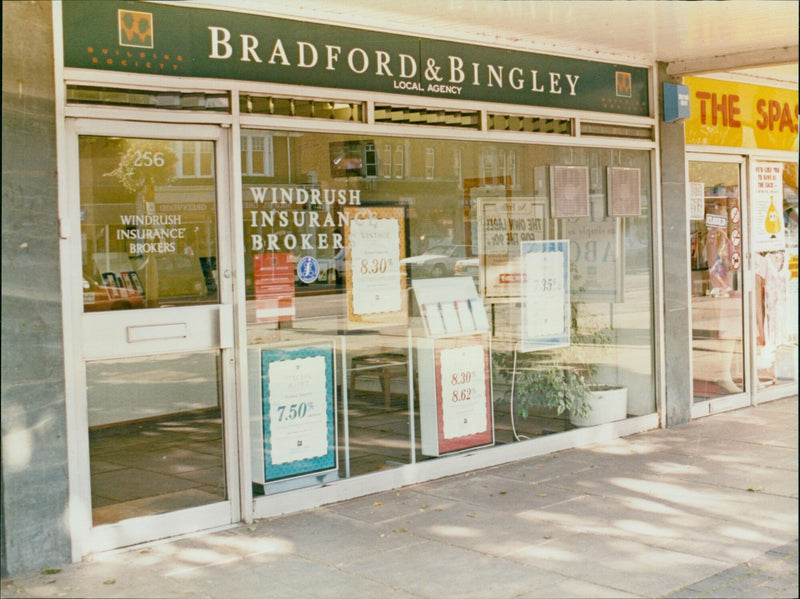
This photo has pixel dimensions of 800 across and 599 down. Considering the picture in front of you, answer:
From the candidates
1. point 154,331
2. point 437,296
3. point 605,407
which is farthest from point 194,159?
point 605,407

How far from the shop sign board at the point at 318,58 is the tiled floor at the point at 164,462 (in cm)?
210

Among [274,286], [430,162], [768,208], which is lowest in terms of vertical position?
[274,286]

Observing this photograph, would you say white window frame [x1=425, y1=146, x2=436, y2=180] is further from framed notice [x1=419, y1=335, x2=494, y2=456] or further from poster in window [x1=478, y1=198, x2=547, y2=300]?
framed notice [x1=419, y1=335, x2=494, y2=456]

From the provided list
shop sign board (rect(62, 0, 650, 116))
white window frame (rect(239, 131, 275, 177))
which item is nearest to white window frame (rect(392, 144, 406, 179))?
shop sign board (rect(62, 0, 650, 116))

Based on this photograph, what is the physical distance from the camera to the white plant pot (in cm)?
851

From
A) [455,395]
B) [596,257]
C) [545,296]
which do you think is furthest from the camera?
[596,257]

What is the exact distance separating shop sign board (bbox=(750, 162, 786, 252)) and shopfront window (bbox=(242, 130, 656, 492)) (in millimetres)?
1906

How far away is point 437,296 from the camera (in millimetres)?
7414

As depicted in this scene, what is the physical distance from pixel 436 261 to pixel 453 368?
0.82 meters

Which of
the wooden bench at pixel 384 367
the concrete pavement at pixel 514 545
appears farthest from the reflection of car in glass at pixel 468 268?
the concrete pavement at pixel 514 545

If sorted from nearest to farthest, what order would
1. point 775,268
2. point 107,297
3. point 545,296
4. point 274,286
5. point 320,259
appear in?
point 107,297 → point 274,286 → point 320,259 → point 545,296 → point 775,268

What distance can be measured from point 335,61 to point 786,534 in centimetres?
402

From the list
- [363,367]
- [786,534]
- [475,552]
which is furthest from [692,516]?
[363,367]

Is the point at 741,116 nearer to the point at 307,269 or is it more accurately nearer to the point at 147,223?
the point at 307,269
